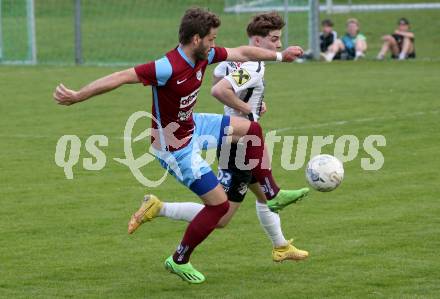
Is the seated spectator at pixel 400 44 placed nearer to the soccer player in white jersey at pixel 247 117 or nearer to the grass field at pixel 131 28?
the grass field at pixel 131 28

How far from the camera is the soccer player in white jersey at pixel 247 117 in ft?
30.0

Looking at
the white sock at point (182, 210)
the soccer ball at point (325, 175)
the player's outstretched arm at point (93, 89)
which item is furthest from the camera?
the soccer ball at point (325, 175)

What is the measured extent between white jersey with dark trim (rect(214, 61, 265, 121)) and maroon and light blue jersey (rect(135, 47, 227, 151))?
82cm

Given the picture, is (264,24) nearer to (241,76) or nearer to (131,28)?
(241,76)

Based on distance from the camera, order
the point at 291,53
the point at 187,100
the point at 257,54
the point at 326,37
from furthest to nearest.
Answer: the point at 326,37 < the point at 291,53 < the point at 257,54 < the point at 187,100

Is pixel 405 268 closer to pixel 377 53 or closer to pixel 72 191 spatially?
pixel 72 191

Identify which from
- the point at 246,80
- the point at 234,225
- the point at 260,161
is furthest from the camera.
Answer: the point at 234,225

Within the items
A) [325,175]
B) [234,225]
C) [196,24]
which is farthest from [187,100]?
[234,225]

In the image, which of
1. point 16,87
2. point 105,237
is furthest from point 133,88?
point 105,237

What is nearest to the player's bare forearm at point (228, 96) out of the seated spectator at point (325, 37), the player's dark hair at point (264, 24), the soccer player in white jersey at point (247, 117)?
the soccer player in white jersey at point (247, 117)

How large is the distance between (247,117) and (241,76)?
361mm

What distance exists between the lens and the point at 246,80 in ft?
31.1

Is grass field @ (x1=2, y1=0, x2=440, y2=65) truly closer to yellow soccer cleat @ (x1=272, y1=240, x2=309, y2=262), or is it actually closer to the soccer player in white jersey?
the soccer player in white jersey

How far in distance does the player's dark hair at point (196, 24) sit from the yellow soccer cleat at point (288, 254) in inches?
78.6
